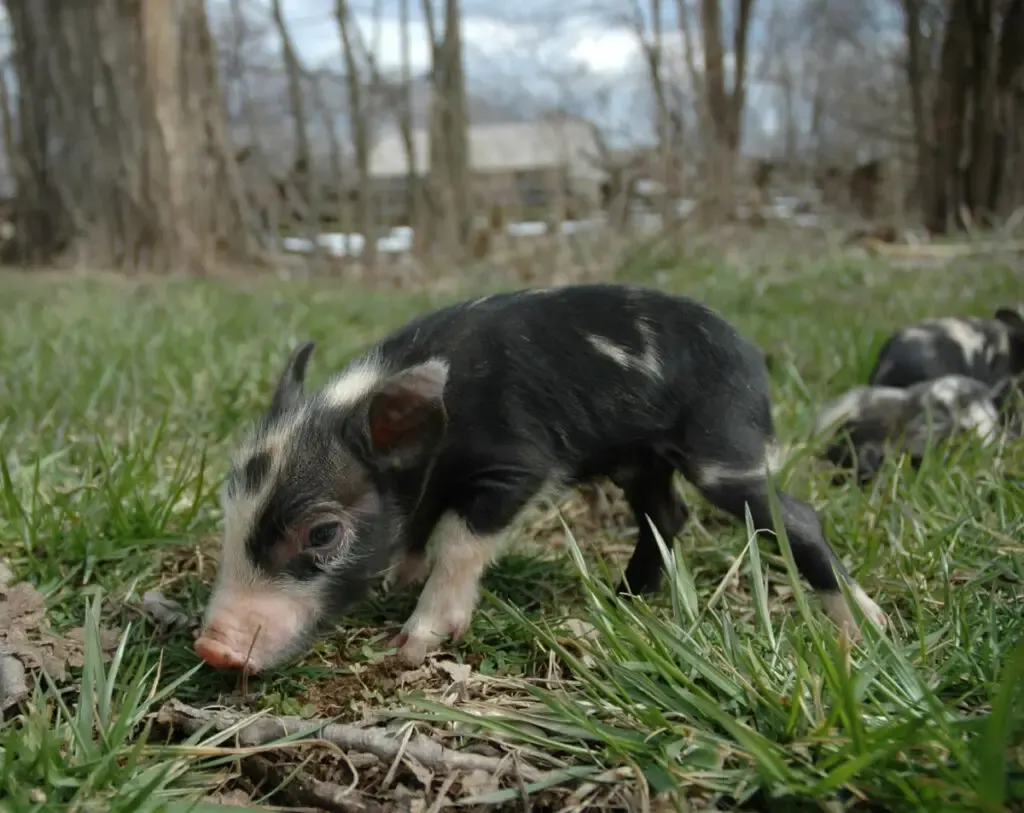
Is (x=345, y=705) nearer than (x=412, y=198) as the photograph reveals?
Yes

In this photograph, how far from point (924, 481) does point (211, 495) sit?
7.77 ft

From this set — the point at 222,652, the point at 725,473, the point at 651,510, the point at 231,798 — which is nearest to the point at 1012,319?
the point at 651,510

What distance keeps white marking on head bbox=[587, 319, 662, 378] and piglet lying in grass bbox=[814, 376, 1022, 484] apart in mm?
1258

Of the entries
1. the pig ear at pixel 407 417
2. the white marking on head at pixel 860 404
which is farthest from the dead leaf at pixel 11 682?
the white marking on head at pixel 860 404

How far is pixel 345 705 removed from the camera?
6.62 feet

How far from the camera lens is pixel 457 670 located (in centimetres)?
211

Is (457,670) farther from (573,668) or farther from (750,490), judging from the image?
(750,490)

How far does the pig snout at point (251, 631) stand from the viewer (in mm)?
2018

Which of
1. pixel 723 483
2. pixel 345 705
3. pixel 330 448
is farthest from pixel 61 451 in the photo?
pixel 723 483

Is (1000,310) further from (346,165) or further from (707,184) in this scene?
(346,165)

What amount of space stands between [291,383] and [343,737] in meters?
1.07

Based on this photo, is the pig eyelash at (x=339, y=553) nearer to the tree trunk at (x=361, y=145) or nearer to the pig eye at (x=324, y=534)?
the pig eye at (x=324, y=534)

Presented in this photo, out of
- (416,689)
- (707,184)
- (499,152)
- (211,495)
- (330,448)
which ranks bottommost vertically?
(416,689)

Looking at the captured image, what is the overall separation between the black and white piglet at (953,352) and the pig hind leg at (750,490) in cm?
204
